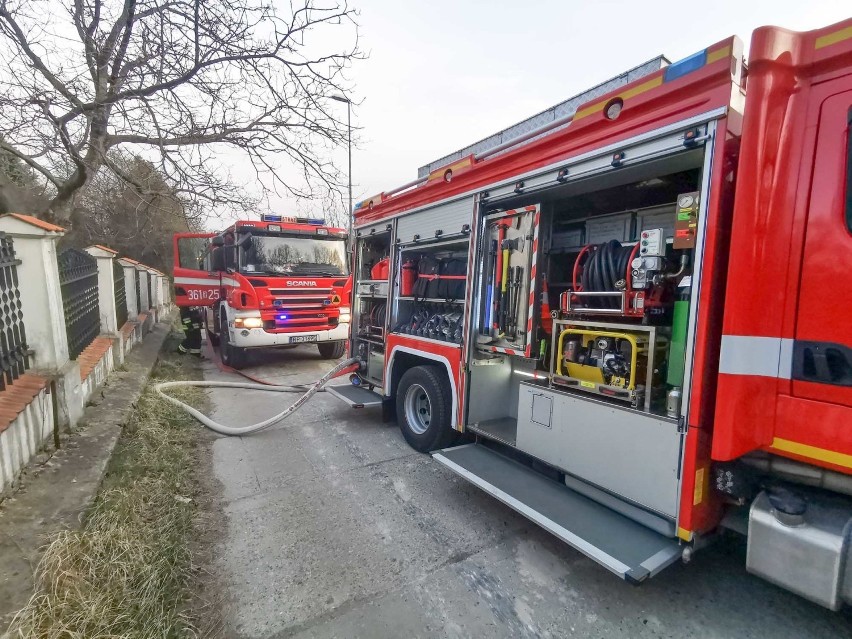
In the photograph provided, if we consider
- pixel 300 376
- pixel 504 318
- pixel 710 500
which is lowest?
pixel 300 376

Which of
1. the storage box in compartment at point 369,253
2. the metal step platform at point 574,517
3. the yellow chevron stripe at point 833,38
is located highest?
the yellow chevron stripe at point 833,38

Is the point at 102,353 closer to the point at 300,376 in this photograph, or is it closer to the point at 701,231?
the point at 300,376

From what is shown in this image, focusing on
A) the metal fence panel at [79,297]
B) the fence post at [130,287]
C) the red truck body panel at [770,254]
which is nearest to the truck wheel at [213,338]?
the fence post at [130,287]

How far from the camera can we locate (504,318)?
3.42m

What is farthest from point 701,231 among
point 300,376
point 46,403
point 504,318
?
point 300,376

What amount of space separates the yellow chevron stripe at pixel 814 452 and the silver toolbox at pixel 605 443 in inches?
15.9

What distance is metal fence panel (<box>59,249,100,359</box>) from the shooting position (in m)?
4.04

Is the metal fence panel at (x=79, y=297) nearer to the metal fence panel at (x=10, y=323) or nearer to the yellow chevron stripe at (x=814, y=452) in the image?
the metal fence panel at (x=10, y=323)

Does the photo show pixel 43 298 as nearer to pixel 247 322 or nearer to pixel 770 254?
pixel 247 322

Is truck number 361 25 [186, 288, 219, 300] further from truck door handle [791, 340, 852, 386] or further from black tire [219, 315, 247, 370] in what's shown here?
truck door handle [791, 340, 852, 386]

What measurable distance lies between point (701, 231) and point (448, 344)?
85.7 inches

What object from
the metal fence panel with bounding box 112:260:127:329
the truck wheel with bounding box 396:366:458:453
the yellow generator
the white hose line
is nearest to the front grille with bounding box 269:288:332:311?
the white hose line

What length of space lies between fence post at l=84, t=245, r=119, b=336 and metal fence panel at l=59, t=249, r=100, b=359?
14 cm

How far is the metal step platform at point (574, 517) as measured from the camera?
2111mm
